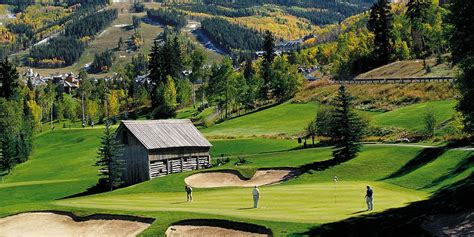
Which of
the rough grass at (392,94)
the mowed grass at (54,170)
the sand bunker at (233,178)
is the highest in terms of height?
the rough grass at (392,94)

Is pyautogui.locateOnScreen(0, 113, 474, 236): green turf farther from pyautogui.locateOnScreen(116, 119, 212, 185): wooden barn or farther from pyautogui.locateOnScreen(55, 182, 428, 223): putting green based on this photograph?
pyautogui.locateOnScreen(116, 119, 212, 185): wooden barn

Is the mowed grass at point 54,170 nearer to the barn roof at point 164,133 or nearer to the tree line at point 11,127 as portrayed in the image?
the tree line at point 11,127

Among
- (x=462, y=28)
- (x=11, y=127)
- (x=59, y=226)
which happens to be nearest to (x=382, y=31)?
(x=11, y=127)

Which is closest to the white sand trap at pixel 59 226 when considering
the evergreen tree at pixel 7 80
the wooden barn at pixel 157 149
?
the wooden barn at pixel 157 149

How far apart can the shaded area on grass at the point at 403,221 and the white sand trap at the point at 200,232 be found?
434cm

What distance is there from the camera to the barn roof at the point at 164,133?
200 feet

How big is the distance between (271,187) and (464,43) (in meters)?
21.6

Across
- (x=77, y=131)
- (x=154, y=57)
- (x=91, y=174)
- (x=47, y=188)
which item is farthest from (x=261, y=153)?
(x=154, y=57)

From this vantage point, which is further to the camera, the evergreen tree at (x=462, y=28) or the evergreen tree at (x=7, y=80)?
the evergreen tree at (x=7, y=80)

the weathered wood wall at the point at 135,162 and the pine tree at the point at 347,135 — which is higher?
the pine tree at the point at 347,135

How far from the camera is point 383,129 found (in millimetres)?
71625

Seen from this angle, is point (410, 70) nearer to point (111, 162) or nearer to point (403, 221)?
point (111, 162)

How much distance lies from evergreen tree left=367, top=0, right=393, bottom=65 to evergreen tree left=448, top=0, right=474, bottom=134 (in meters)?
90.0

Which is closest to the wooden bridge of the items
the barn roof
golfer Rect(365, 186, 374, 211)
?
the barn roof
